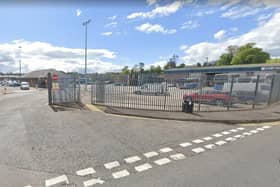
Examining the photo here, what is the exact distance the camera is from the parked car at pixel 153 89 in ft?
34.3

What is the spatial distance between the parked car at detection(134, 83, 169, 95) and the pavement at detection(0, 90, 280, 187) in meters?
3.32

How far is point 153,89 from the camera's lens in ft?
35.1

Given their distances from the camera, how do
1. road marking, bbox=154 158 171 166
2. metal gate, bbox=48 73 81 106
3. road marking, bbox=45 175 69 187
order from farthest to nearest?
metal gate, bbox=48 73 81 106
road marking, bbox=154 158 171 166
road marking, bbox=45 175 69 187

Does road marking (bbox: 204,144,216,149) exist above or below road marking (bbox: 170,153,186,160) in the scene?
below

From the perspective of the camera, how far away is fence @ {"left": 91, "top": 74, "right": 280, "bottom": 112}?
Result: 10.6m

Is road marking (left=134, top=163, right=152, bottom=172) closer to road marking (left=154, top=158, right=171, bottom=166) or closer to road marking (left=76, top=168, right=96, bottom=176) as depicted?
road marking (left=154, top=158, right=171, bottom=166)

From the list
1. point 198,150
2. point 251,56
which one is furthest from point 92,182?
point 251,56

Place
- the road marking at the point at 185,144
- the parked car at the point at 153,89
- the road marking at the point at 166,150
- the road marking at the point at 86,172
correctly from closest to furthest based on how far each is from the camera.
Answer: the road marking at the point at 86,172 → the road marking at the point at 166,150 → the road marking at the point at 185,144 → the parked car at the point at 153,89

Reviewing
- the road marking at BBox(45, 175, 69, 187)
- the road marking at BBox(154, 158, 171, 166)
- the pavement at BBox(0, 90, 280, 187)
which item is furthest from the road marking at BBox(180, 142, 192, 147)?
the road marking at BBox(45, 175, 69, 187)

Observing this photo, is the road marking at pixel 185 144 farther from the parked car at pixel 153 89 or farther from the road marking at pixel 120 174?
the parked car at pixel 153 89

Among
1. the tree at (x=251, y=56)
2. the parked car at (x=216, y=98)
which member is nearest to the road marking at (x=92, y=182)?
the parked car at (x=216, y=98)

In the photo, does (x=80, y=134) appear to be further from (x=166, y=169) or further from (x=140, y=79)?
(x=140, y=79)

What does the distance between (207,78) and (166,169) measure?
32.0 feet

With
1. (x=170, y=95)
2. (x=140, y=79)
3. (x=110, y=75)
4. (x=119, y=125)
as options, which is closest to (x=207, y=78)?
(x=170, y=95)
